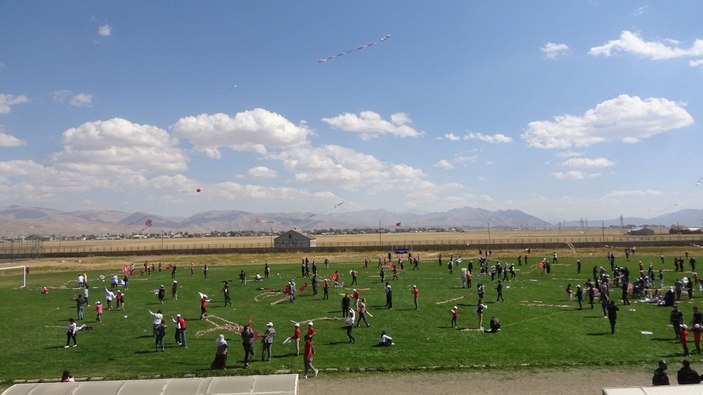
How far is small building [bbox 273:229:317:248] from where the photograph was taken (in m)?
93.9

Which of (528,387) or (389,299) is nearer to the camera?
(528,387)

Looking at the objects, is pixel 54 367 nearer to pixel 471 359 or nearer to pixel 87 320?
pixel 87 320

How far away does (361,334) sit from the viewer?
80.2 feet

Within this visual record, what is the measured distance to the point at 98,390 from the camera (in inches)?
468

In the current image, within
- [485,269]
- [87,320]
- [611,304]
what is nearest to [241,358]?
[87,320]

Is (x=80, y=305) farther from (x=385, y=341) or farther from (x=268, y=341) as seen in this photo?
(x=385, y=341)

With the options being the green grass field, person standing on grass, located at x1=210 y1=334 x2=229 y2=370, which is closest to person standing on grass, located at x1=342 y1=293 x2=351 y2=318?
the green grass field

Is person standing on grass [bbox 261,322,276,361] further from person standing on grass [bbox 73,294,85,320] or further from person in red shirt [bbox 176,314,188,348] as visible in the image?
person standing on grass [bbox 73,294,85,320]

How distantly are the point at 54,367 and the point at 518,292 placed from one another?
30767 mm

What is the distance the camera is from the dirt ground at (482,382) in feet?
53.3

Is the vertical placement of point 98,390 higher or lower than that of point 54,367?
higher

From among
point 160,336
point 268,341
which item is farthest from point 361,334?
point 160,336

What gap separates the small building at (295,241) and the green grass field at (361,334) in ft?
169

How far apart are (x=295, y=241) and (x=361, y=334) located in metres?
71.4
